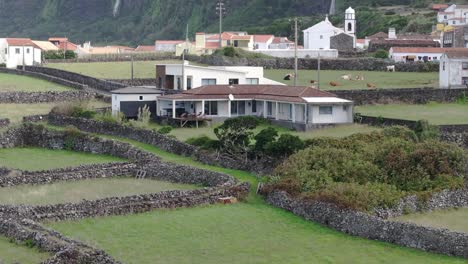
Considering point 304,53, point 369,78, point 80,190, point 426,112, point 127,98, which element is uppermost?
point 304,53

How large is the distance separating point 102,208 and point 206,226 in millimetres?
A: 3421

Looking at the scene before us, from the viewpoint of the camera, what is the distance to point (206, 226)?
3100 centimetres

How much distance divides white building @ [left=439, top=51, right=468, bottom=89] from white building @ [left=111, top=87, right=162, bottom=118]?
15.0 m

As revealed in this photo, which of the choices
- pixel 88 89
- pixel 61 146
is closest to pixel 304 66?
pixel 88 89

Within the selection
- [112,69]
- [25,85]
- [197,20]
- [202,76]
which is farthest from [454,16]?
[197,20]

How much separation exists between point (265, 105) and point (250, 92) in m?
1.63

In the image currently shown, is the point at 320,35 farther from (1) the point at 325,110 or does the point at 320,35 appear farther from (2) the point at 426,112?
(1) the point at 325,110

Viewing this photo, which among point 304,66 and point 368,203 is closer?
point 368,203

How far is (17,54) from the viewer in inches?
3339

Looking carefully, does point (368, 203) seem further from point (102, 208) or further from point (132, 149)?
→ point (132, 149)

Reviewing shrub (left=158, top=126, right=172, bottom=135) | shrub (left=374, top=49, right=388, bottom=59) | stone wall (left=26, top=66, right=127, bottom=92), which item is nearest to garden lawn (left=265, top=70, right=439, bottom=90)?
shrub (left=374, top=49, right=388, bottom=59)

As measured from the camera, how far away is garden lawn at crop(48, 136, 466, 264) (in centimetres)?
2738

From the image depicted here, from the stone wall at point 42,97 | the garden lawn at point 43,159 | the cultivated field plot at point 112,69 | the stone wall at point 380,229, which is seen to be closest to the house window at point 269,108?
the garden lawn at point 43,159

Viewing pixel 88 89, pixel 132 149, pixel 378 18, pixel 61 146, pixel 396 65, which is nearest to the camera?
pixel 132 149
